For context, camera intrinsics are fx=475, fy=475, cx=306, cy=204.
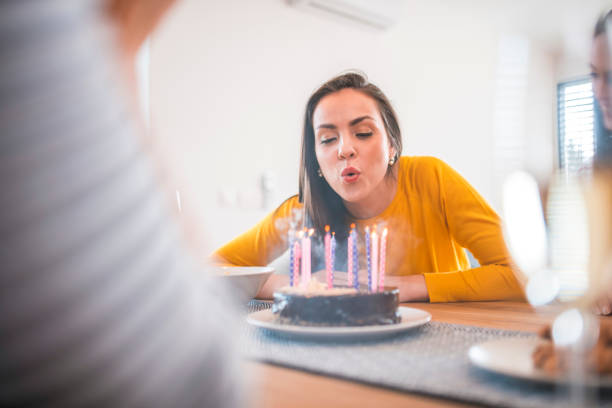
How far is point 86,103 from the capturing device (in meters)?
0.22

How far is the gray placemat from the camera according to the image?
0.40 m

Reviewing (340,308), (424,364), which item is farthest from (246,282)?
(424,364)

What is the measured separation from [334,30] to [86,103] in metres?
3.31

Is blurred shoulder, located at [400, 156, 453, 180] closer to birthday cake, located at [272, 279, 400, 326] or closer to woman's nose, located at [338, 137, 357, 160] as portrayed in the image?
woman's nose, located at [338, 137, 357, 160]

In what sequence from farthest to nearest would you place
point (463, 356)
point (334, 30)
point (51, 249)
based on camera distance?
point (334, 30) < point (463, 356) < point (51, 249)

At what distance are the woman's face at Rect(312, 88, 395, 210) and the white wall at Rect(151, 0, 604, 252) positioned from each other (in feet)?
1.85

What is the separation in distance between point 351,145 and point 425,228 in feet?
1.36

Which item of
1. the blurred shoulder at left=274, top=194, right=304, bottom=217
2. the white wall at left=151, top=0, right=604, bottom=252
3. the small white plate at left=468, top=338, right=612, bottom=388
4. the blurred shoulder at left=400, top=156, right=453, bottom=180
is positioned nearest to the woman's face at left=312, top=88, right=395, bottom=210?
the blurred shoulder at left=400, top=156, right=453, bottom=180

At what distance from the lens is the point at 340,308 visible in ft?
2.27

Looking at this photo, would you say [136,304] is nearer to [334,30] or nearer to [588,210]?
[588,210]

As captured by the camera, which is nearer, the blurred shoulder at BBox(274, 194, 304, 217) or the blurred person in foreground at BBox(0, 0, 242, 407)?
the blurred person in foreground at BBox(0, 0, 242, 407)

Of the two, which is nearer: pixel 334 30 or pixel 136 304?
pixel 136 304

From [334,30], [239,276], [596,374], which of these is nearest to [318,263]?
[239,276]

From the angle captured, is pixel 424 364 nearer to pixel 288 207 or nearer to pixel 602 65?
pixel 602 65
